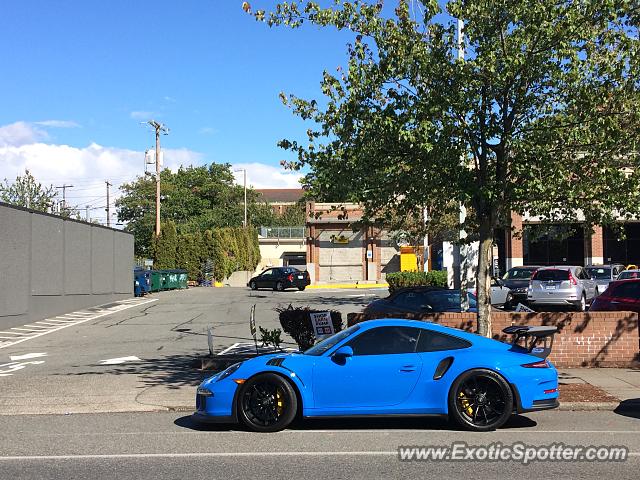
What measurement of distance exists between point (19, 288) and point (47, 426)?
54.5ft

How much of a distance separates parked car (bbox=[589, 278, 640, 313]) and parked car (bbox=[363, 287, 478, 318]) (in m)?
3.15

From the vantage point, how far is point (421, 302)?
15.4 metres

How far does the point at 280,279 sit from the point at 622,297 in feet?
98.5

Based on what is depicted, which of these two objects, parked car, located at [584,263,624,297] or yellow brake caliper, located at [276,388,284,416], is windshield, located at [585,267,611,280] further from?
yellow brake caliper, located at [276,388,284,416]

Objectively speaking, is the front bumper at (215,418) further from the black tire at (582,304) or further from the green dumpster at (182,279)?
the green dumpster at (182,279)

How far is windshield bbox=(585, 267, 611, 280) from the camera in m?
26.4

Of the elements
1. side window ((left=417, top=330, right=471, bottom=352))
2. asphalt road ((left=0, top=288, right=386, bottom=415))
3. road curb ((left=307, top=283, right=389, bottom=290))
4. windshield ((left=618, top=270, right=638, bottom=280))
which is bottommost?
asphalt road ((left=0, top=288, right=386, bottom=415))

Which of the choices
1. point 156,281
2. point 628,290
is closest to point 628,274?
point 628,290

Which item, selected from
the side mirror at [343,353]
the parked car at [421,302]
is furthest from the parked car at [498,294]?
the side mirror at [343,353]

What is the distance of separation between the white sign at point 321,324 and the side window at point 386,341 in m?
4.40

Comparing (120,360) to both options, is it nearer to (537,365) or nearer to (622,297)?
(537,365)

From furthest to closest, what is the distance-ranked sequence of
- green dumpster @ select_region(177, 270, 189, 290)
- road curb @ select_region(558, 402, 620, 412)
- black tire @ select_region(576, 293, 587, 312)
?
green dumpster @ select_region(177, 270, 189, 290), black tire @ select_region(576, 293, 587, 312), road curb @ select_region(558, 402, 620, 412)

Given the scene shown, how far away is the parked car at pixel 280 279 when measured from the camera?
141 ft

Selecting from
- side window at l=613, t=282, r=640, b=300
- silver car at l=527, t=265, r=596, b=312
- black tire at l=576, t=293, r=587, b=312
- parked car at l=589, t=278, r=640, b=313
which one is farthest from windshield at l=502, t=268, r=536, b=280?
side window at l=613, t=282, r=640, b=300
